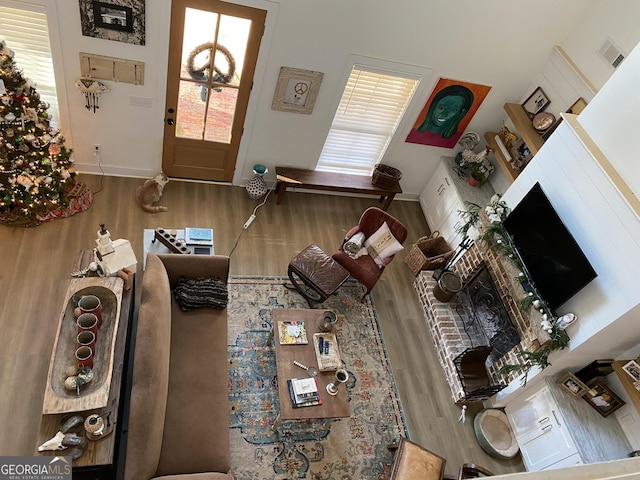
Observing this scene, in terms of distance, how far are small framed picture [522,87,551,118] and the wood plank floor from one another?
81.6 inches

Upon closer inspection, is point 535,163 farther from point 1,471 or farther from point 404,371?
point 1,471

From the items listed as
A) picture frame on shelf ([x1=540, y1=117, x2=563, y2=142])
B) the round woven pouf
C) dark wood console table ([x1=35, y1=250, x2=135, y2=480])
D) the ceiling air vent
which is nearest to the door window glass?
dark wood console table ([x1=35, y1=250, x2=135, y2=480])

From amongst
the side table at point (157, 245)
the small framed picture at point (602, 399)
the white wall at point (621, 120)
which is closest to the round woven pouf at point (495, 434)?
the small framed picture at point (602, 399)

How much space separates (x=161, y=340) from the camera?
3658 mm

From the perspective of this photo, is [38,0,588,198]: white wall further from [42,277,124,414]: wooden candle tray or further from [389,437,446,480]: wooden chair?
[389,437,446,480]: wooden chair

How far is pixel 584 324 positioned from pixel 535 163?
170cm

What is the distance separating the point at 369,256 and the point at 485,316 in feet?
4.87

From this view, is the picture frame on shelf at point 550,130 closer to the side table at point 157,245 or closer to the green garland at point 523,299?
the green garland at point 523,299

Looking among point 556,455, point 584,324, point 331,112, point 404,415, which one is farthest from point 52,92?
point 556,455

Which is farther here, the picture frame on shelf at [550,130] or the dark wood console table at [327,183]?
the dark wood console table at [327,183]

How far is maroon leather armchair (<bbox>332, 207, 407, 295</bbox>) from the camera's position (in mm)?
5406

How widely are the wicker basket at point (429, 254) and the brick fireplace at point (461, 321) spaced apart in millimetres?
126

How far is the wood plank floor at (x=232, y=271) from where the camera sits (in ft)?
13.6

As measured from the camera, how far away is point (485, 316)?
5340 millimetres
